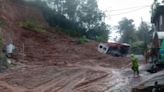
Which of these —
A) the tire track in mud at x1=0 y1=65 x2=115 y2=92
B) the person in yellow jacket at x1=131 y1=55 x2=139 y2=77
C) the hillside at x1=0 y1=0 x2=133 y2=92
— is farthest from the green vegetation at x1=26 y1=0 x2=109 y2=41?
the person in yellow jacket at x1=131 y1=55 x2=139 y2=77

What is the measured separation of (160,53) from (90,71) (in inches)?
199

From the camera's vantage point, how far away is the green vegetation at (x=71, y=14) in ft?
144

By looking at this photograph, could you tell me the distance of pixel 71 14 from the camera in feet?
146

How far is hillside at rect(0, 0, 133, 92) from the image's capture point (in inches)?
799

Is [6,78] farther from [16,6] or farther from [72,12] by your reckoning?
[72,12]

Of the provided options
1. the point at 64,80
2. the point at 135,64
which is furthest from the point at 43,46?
the point at 135,64

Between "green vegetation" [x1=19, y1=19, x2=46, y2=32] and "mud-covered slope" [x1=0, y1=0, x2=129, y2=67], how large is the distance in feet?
1.71

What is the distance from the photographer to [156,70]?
22.3 m

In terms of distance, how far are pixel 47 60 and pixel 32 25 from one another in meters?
8.65

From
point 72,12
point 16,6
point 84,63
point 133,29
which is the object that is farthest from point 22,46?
point 133,29

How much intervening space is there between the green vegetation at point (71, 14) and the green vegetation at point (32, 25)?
3.52 m

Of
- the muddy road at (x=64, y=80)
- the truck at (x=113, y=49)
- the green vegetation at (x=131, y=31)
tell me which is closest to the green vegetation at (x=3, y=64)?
the muddy road at (x=64, y=80)

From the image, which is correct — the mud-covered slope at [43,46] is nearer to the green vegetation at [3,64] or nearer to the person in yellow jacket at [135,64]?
the green vegetation at [3,64]

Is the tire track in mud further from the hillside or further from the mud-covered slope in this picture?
the mud-covered slope
